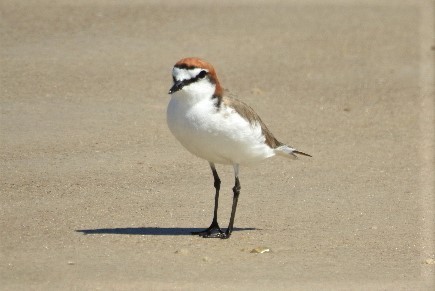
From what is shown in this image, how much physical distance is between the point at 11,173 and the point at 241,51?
535 centimetres

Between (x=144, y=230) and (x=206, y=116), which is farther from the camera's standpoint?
(x=144, y=230)

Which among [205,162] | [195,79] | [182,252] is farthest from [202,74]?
[205,162]

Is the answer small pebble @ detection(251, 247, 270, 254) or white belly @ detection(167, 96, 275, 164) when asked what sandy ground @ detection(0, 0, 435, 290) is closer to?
small pebble @ detection(251, 247, 270, 254)

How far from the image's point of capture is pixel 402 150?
1190 centimetres

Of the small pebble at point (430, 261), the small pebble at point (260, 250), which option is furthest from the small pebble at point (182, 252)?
the small pebble at point (430, 261)

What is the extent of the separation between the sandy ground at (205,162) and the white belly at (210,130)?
72 centimetres

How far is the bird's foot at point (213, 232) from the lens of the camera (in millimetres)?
8898

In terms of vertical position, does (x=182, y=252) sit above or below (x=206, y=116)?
below

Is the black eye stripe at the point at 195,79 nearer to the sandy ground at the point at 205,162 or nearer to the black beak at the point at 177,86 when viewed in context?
the black beak at the point at 177,86

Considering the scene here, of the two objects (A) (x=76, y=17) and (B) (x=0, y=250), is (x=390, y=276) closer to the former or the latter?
(B) (x=0, y=250)

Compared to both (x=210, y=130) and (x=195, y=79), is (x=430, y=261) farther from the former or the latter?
(x=195, y=79)

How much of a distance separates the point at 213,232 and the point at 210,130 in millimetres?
975

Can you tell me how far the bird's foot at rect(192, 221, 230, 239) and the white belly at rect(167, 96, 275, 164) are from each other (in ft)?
1.82

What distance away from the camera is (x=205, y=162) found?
36.6 feet
